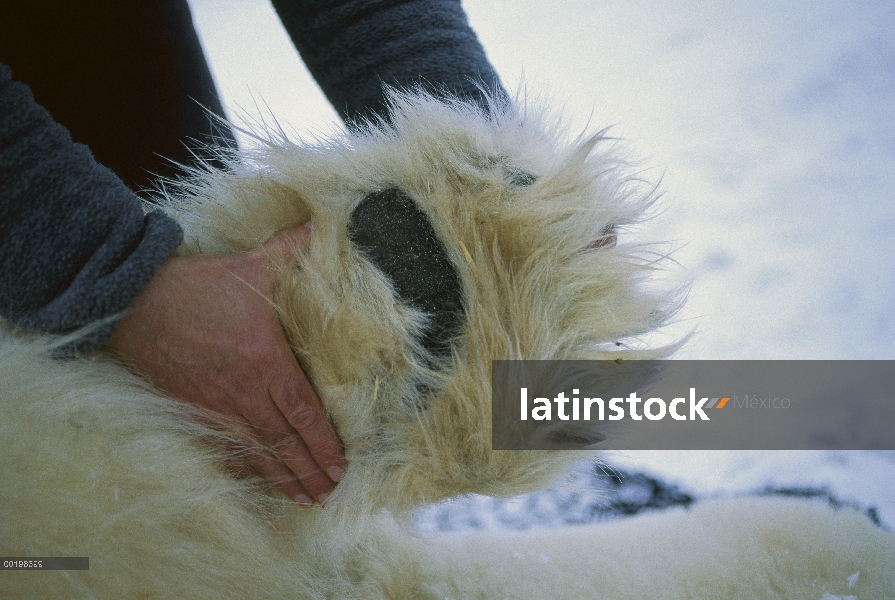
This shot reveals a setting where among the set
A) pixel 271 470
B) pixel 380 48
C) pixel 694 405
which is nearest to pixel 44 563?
pixel 271 470

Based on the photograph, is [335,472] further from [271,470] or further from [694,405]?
[694,405]

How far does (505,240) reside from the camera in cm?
42

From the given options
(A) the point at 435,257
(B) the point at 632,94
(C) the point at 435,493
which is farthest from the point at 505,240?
(B) the point at 632,94

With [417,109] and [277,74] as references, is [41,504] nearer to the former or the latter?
[417,109]

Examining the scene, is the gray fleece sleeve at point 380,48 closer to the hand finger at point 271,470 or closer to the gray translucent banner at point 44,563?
the hand finger at point 271,470

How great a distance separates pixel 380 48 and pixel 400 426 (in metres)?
0.54

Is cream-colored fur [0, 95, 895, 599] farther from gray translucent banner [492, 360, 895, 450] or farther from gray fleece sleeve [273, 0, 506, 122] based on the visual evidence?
gray fleece sleeve [273, 0, 506, 122]

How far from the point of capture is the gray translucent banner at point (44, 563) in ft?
1.13

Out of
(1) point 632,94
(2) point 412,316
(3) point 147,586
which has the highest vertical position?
(1) point 632,94

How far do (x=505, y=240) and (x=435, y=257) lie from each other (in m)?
0.05

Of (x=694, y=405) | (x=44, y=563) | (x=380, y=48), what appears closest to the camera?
(x=44, y=563)

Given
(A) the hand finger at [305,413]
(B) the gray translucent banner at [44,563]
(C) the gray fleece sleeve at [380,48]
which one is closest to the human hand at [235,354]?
(A) the hand finger at [305,413]

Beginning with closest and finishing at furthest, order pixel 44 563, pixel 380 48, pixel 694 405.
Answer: pixel 44 563
pixel 694 405
pixel 380 48

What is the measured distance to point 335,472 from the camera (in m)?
0.43
